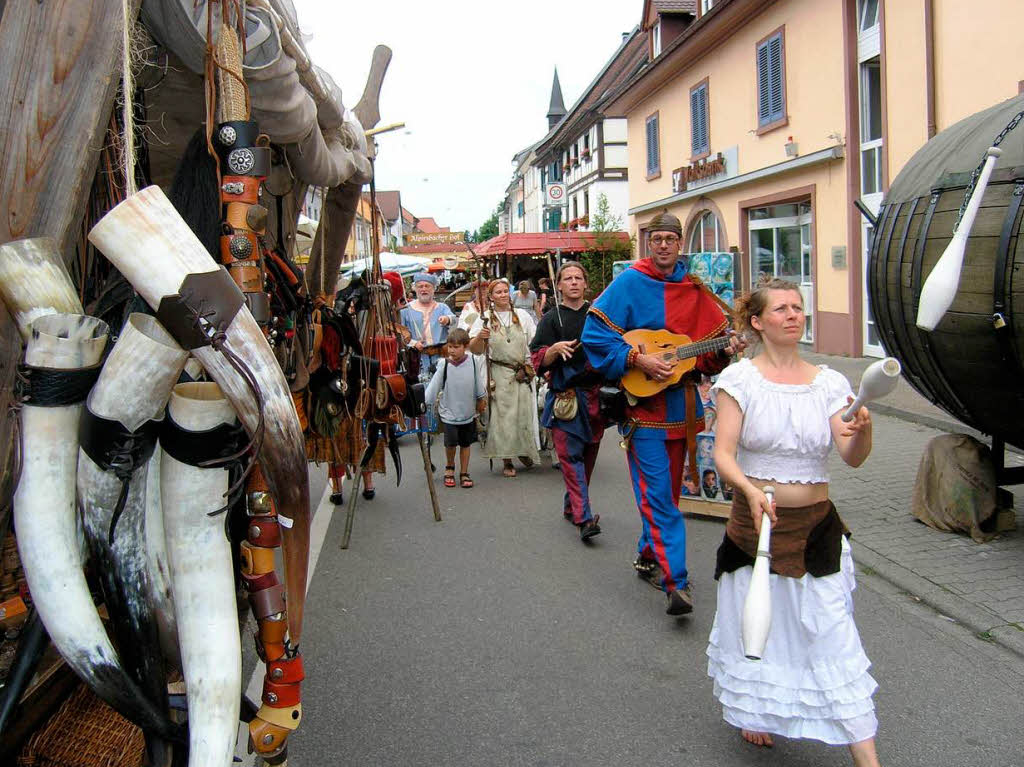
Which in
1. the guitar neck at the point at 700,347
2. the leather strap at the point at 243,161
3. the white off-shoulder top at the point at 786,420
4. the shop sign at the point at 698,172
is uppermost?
the shop sign at the point at 698,172

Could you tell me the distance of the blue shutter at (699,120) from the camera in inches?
790

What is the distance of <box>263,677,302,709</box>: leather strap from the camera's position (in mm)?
2547

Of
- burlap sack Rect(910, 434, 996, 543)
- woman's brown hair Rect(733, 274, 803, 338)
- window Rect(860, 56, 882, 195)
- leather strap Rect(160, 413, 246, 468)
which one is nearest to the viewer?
leather strap Rect(160, 413, 246, 468)

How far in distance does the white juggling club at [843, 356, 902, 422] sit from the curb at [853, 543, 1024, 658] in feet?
6.49

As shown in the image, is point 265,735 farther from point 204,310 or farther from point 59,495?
point 204,310

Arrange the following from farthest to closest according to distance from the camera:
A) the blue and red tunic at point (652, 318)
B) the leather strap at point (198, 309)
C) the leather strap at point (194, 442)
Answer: the blue and red tunic at point (652, 318) < the leather strap at point (194, 442) < the leather strap at point (198, 309)

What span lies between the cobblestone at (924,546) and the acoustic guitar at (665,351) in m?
1.69

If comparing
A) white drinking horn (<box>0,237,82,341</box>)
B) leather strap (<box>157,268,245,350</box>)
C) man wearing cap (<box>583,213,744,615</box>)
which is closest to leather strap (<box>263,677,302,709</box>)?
leather strap (<box>157,268,245,350</box>)

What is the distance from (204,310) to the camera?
6.72 ft

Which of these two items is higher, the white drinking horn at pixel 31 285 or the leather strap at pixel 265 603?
the white drinking horn at pixel 31 285

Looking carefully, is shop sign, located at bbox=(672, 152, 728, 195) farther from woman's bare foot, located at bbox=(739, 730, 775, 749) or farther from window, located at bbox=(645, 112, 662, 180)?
woman's bare foot, located at bbox=(739, 730, 775, 749)

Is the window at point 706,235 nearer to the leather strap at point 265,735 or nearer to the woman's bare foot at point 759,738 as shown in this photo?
the woman's bare foot at point 759,738

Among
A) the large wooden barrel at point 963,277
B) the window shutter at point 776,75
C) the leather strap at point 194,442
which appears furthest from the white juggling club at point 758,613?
the window shutter at point 776,75

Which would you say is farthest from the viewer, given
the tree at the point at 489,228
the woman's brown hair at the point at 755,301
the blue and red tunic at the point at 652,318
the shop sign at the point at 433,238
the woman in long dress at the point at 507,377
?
the tree at the point at 489,228
